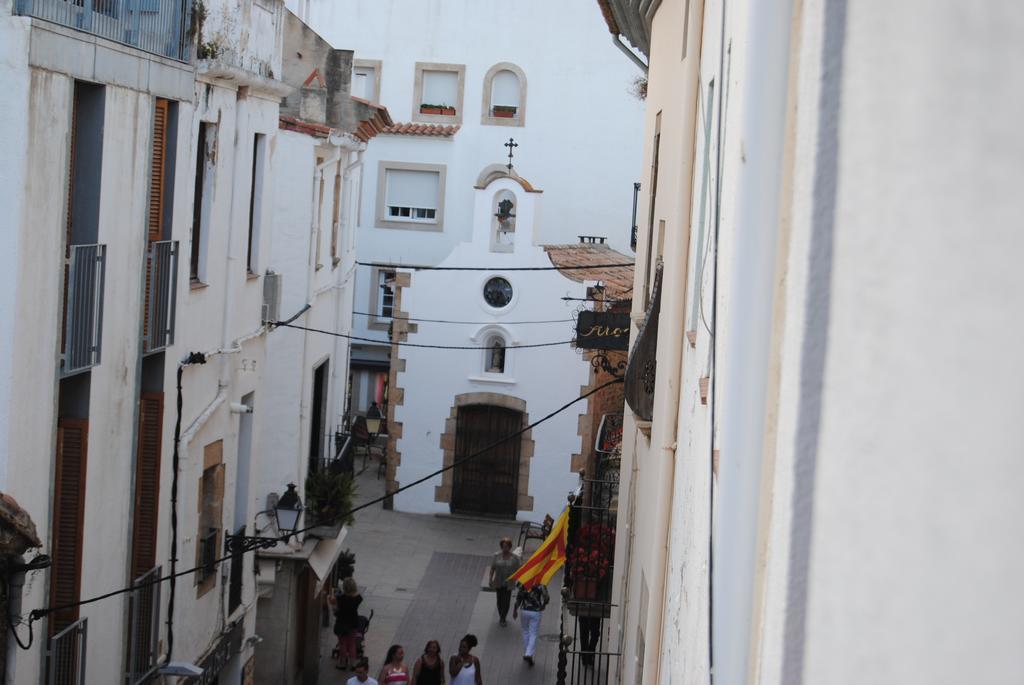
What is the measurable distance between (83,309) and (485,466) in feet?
61.5

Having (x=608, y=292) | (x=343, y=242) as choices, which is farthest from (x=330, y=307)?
(x=608, y=292)

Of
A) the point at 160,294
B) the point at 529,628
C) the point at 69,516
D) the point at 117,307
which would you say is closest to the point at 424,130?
the point at 529,628

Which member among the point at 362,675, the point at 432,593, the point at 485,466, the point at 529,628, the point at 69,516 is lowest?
the point at 432,593

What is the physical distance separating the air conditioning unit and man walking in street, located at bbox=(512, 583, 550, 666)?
227 inches

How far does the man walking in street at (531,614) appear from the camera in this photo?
63.9 ft

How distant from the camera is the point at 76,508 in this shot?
1041 centimetres

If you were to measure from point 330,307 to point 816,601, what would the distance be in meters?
19.2

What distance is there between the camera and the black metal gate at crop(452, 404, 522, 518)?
28406mm

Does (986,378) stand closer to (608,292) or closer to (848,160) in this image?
(848,160)

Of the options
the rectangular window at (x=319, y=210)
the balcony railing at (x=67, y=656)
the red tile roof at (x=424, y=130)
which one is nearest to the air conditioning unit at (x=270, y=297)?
the rectangular window at (x=319, y=210)

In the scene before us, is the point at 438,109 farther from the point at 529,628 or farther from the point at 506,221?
the point at 529,628

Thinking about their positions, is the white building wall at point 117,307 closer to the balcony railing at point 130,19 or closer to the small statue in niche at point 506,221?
the balcony railing at point 130,19

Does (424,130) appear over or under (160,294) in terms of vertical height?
over

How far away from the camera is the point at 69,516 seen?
34.1ft
